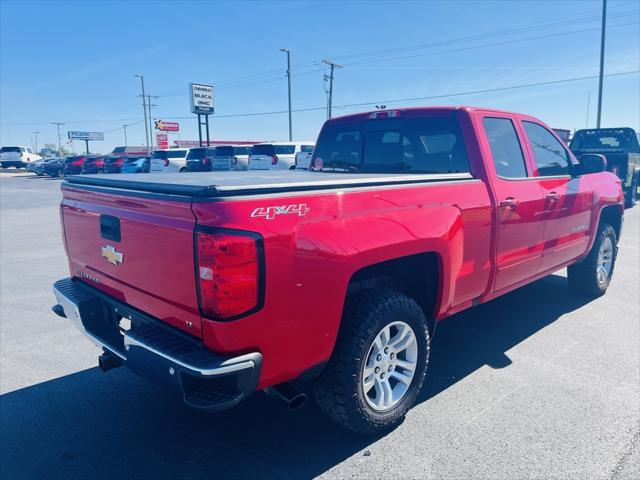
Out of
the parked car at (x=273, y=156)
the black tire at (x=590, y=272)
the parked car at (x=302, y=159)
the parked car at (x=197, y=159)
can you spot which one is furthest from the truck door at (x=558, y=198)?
the parked car at (x=197, y=159)

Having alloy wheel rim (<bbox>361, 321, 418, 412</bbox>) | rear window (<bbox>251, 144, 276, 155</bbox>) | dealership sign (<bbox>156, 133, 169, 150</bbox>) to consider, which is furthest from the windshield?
Result: dealership sign (<bbox>156, 133, 169, 150</bbox>)

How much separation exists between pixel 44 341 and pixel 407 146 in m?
3.64

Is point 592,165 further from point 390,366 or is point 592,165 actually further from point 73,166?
point 73,166

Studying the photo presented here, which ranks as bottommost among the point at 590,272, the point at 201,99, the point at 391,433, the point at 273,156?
the point at 391,433

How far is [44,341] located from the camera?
4.48 m

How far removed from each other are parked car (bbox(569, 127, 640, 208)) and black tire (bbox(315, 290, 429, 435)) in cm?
1149

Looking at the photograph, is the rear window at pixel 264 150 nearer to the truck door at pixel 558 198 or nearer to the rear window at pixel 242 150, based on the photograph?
the rear window at pixel 242 150

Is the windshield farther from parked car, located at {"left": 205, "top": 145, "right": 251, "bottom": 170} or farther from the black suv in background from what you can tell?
the black suv in background

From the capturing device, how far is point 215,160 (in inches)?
990

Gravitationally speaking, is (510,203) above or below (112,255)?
above

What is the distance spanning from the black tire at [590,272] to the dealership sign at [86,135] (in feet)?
291

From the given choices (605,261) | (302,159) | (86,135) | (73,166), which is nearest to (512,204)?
(605,261)

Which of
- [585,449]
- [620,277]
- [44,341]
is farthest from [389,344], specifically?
[620,277]

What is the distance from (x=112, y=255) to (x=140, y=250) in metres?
0.38
